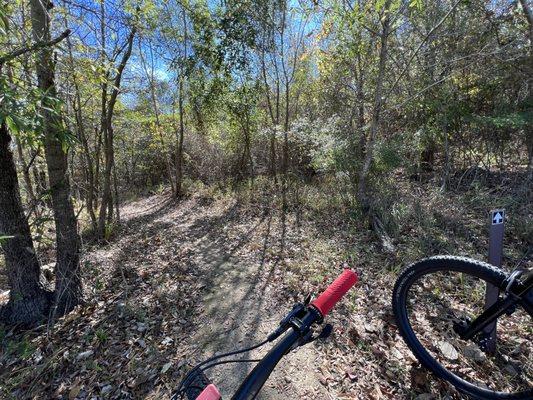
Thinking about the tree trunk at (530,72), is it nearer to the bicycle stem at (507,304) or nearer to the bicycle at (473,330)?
the bicycle at (473,330)

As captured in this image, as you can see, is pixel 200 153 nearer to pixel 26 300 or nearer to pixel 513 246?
pixel 26 300

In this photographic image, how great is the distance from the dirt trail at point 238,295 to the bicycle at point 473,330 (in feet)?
2.93

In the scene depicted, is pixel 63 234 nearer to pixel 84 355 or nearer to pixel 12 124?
pixel 84 355

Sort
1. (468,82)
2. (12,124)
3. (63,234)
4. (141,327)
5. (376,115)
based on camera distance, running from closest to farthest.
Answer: (12,124), (141,327), (63,234), (376,115), (468,82)

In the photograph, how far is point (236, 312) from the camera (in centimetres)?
314

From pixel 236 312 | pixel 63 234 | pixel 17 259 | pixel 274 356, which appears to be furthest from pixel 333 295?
pixel 17 259

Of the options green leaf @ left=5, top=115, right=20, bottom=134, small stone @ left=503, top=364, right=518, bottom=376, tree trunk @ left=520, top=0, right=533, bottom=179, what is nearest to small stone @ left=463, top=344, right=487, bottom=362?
small stone @ left=503, top=364, right=518, bottom=376

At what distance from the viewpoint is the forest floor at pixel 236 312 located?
227cm

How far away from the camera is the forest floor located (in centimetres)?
227

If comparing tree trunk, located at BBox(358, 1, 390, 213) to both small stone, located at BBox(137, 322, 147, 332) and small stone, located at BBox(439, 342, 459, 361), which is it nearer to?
small stone, located at BBox(439, 342, 459, 361)

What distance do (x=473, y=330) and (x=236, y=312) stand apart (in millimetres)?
2155

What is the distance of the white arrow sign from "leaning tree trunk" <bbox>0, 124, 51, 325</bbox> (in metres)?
4.43

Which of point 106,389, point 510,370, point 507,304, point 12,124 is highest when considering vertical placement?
point 12,124

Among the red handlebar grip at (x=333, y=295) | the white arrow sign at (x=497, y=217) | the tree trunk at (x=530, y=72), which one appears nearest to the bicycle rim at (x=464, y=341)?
the white arrow sign at (x=497, y=217)
